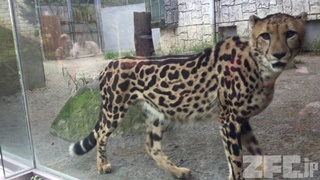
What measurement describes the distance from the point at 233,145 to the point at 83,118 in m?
0.93

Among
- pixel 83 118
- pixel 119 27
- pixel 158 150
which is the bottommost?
pixel 158 150

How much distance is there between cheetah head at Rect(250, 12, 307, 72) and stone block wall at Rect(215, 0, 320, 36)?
0.10ft

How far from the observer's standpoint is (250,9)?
1.33 m

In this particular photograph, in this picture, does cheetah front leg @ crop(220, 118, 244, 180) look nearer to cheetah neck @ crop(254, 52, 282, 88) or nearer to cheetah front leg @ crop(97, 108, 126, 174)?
cheetah neck @ crop(254, 52, 282, 88)

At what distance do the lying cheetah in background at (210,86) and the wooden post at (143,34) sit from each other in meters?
0.04

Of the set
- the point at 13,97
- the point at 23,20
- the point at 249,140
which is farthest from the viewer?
Answer: the point at 13,97

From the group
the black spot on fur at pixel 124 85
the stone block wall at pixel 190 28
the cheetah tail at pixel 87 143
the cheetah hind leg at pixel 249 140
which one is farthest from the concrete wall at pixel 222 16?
the cheetah tail at pixel 87 143

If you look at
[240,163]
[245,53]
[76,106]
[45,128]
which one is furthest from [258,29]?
[45,128]

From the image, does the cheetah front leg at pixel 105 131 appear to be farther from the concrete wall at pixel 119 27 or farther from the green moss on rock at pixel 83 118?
the concrete wall at pixel 119 27

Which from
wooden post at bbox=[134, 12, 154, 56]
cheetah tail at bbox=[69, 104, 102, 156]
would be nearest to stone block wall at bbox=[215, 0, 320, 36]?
wooden post at bbox=[134, 12, 154, 56]

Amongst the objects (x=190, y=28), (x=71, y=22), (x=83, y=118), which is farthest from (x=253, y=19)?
(x=83, y=118)

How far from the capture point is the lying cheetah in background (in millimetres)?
1250

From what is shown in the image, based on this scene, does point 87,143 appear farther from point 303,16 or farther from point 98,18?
point 303,16

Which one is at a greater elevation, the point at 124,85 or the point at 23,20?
the point at 23,20
